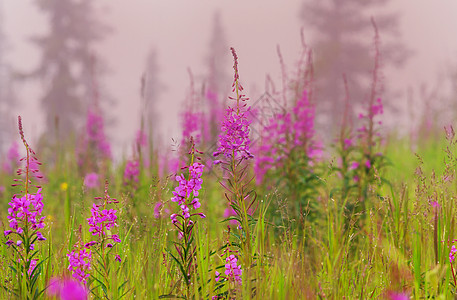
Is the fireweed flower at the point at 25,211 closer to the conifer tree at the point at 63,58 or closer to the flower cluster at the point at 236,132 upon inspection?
the flower cluster at the point at 236,132

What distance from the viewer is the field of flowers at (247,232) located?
7.58ft

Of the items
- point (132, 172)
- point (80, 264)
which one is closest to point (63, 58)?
point (132, 172)

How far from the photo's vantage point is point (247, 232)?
90.1 inches

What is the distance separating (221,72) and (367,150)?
3172 centimetres

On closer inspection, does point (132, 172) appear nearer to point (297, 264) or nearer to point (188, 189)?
point (297, 264)

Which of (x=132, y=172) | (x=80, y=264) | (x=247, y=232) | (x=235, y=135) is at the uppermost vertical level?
(x=132, y=172)

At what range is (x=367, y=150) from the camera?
4359 millimetres

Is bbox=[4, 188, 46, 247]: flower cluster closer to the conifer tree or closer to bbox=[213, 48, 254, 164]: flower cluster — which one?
bbox=[213, 48, 254, 164]: flower cluster

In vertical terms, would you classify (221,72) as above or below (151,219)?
above

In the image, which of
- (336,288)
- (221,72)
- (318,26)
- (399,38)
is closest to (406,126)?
(336,288)

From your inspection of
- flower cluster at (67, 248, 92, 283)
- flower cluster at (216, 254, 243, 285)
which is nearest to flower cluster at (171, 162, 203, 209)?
flower cluster at (216, 254, 243, 285)

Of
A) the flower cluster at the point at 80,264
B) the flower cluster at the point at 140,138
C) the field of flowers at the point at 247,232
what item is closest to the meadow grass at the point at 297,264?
the field of flowers at the point at 247,232

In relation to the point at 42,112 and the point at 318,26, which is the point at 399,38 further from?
the point at 42,112

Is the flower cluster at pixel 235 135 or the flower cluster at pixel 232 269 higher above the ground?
the flower cluster at pixel 235 135
